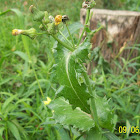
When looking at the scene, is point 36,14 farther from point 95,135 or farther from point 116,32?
point 116,32

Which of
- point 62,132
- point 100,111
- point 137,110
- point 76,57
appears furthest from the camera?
point 137,110

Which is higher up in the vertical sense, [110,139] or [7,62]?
[7,62]

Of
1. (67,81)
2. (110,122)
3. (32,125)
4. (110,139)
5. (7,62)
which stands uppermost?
(67,81)

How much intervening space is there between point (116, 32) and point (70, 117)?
2.22 m

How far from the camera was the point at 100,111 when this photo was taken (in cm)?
179

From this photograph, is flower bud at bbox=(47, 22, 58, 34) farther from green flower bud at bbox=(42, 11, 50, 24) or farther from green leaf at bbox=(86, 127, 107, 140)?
green leaf at bbox=(86, 127, 107, 140)

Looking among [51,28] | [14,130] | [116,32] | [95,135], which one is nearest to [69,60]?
[51,28]

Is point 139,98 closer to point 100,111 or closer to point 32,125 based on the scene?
point 100,111

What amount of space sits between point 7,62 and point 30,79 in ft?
1.80

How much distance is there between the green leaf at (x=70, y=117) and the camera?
1.63 metres

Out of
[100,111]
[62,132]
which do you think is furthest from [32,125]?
[100,111]

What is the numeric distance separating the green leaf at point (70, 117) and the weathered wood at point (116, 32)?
6.18ft

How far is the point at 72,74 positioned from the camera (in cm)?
126

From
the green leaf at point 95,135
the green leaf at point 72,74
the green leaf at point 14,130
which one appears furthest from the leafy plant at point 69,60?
the green leaf at point 14,130
